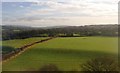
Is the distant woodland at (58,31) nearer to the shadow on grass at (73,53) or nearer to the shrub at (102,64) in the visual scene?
the shadow on grass at (73,53)

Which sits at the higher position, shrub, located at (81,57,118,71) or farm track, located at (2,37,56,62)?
farm track, located at (2,37,56,62)

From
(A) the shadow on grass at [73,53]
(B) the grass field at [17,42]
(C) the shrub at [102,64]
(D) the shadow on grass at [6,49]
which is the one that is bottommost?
(C) the shrub at [102,64]

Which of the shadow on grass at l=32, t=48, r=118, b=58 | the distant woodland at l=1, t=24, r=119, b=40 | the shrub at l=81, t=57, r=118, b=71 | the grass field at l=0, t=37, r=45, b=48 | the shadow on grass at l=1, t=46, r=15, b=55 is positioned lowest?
the shrub at l=81, t=57, r=118, b=71

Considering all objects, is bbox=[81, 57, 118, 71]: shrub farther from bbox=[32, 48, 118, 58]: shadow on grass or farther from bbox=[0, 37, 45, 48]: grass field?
bbox=[0, 37, 45, 48]: grass field

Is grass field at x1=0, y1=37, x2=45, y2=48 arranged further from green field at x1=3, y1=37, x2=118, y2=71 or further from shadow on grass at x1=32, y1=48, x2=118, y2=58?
shadow on grass at x1=32, y1=48, x2=118, y2=58

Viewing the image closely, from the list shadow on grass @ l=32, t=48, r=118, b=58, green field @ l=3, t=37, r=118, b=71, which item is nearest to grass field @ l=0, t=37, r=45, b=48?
green field @ l=3, t=37, r=118, b=71

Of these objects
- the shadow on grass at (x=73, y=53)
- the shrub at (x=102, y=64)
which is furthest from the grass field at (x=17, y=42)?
the shrub at (x=102, y=64)

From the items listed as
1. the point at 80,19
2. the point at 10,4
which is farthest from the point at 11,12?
the point at 80,19
